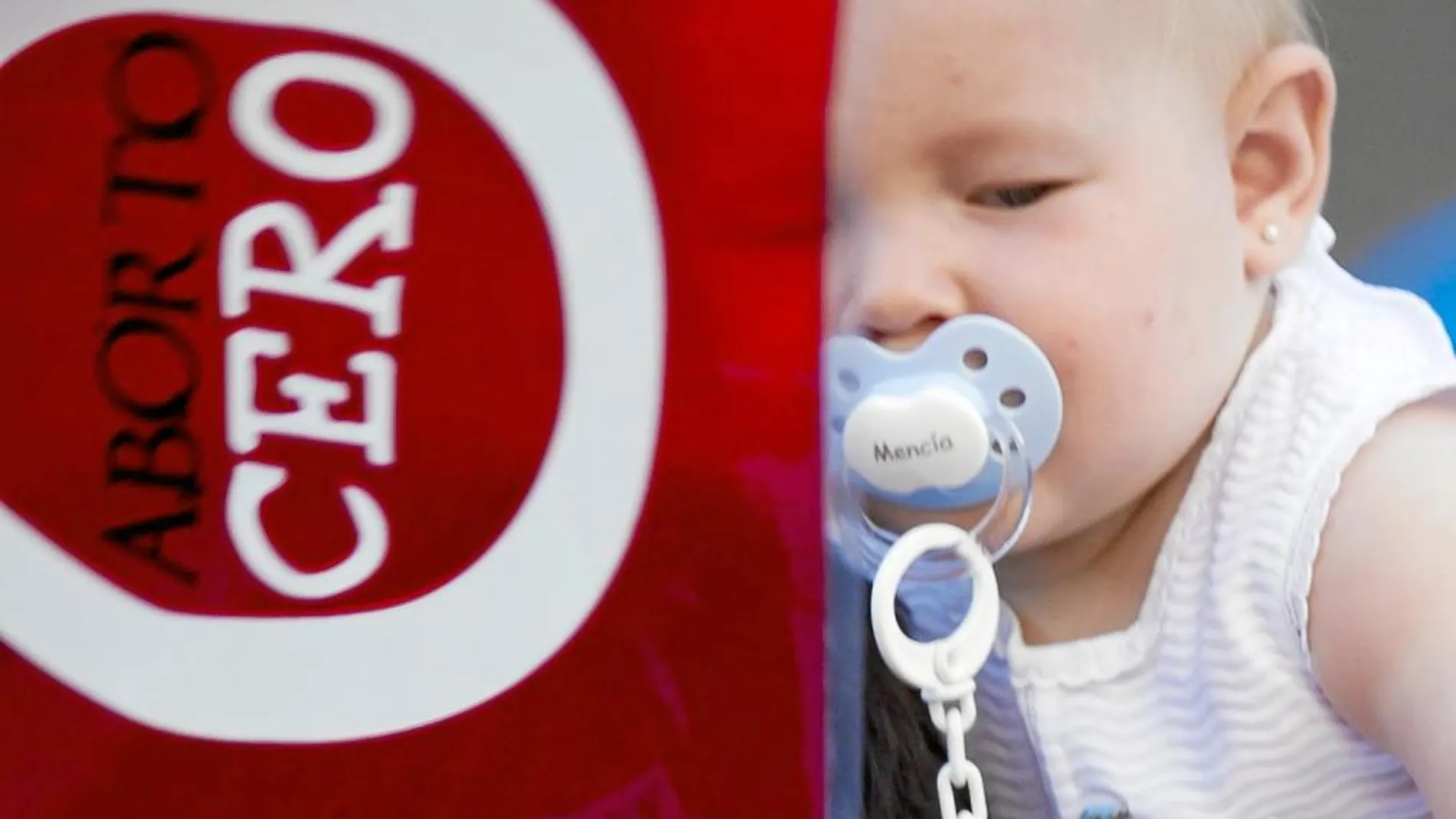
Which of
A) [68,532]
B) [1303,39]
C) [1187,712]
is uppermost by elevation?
[1303,39]

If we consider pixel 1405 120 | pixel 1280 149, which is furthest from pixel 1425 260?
pixel 1280 149

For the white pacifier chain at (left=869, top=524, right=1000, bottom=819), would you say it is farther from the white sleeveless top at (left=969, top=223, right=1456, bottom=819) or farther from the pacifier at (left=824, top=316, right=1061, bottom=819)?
the white sleeveless top at (left=969, top=223, right=1456, bottom=819)

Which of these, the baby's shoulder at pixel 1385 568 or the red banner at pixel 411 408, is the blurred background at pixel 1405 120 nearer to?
the baby's shoulder at pixel 1385 568

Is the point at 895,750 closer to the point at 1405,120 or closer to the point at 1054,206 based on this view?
the point at 1054,206

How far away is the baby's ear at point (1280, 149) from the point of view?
485 millimetres

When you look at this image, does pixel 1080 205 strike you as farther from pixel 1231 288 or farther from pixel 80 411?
pixel 80 411

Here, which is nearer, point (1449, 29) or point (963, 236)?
point (963, 236)

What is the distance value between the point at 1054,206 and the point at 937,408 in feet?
0.27

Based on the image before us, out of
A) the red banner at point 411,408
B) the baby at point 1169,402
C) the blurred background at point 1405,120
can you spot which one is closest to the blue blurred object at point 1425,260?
the blurred background at point 1405,120

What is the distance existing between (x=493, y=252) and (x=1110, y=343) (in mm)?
204

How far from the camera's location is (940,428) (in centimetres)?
39

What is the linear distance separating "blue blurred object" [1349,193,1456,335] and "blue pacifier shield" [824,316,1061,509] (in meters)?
0.34

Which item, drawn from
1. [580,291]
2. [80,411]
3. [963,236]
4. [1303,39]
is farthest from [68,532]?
Answer: [1303,39]

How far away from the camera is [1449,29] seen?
66cm
